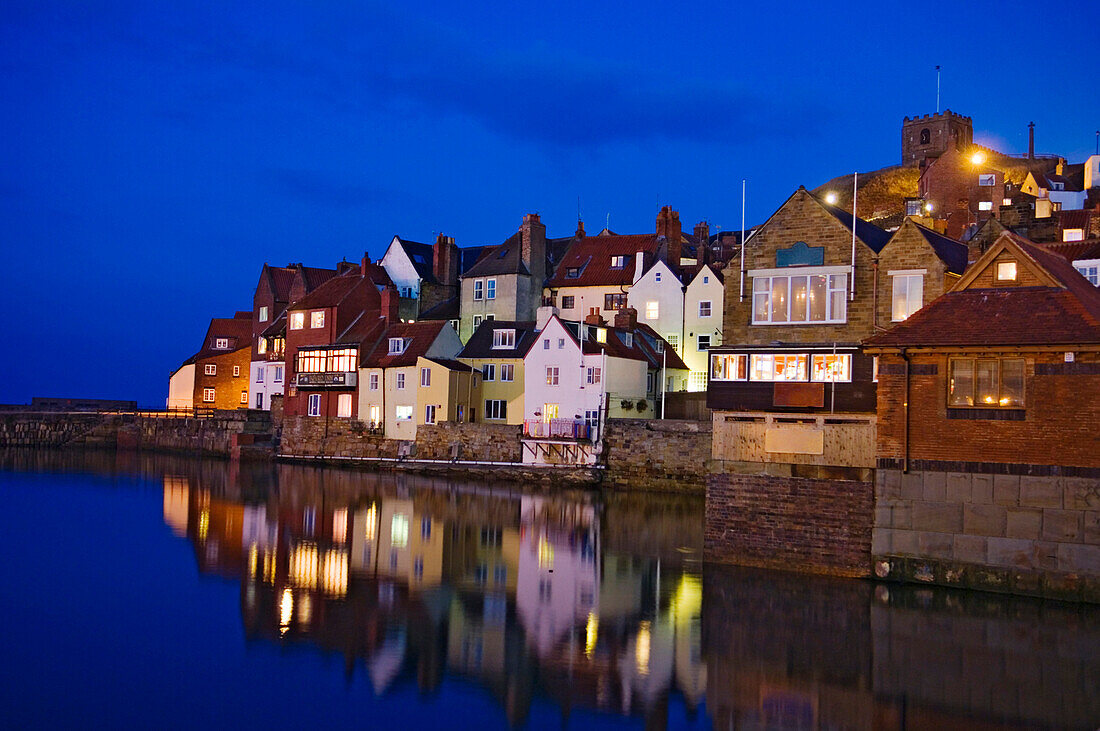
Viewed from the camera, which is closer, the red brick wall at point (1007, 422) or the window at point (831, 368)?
the red brick wall at point (1007, 422)

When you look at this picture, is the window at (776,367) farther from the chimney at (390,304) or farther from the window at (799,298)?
the chimney at (390,304)

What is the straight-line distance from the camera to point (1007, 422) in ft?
78.3

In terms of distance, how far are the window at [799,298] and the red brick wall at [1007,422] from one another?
9.35ft

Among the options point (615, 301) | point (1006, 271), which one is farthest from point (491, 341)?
point (1006, 271)

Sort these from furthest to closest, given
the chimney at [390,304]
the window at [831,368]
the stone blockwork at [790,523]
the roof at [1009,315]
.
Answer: the chimney at [390,304] < the window at [831,368] < the stone blockwork at [790,523] < the roof at [1009,315]

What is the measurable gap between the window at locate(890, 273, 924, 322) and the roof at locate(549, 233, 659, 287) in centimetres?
4171

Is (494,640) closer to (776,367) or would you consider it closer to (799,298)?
(776,367)

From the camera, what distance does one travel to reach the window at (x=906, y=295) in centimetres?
2722

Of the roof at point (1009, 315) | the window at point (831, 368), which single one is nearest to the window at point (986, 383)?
the roof at point (1009, 315)

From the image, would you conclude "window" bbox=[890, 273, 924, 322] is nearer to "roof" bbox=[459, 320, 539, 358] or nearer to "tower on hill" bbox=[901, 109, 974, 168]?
"roof" bbox=[459, 320, 539, 358]

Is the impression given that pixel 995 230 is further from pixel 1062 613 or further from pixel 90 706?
pixel 90 706

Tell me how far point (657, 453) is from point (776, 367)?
84.7 feet

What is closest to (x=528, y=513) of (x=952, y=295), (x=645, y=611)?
(x=645, y=611)

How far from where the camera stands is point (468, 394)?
64.5 metres
